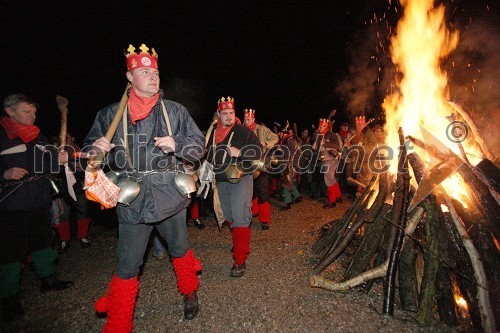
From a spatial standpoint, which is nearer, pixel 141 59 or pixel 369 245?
pixel 141 59

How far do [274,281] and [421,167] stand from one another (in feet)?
8.18

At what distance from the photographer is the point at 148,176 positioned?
8.98ft

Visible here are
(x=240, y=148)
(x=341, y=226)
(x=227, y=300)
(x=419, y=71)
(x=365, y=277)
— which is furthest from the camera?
(x=419, y=71)

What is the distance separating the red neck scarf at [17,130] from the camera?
3.55 meters

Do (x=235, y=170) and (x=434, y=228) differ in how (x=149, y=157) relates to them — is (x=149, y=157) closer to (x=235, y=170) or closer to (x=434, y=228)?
(x=235, y=170)

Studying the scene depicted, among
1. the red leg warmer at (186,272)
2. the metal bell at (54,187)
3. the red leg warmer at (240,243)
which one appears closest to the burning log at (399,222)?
the red leg warmer at (240,243)

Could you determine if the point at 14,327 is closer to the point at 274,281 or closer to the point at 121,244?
the point at 121,244

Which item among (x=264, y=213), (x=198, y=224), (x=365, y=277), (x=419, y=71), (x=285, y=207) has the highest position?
(x=419, y=71)

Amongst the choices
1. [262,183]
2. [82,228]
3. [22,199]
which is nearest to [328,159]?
[262,183]

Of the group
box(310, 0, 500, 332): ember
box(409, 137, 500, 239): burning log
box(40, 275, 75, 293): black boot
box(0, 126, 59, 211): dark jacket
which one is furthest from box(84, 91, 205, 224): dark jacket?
box(409, 137, 500, 239): burning log

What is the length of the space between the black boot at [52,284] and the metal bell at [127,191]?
8.32 ft

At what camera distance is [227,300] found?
11.5ft

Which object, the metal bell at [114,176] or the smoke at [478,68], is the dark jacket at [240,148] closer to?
the metal bell at [114,176]

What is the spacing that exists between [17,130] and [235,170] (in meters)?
2.88
